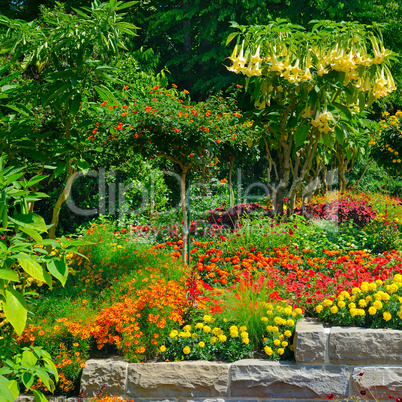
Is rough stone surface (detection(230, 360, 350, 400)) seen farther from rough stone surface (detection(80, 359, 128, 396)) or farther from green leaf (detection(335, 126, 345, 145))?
green leaf (detection(335, 126, 345, 145))

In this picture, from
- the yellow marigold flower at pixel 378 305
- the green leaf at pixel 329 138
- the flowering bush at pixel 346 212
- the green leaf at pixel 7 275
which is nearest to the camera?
the green leaf at pixel 7 275

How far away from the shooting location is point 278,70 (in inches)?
195

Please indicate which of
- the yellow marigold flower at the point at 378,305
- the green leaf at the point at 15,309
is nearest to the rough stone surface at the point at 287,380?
the yellow marigold flower at the point at 378,305

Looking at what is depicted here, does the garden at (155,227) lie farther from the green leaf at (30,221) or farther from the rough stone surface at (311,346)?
the rough stone surface at (311,346)

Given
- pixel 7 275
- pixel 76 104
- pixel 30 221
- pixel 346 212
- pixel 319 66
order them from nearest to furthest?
1. pixel 7 275
2. pixel 30 221
3. pixel 76 104
4. pixel 319 66
5. pixel 346 212

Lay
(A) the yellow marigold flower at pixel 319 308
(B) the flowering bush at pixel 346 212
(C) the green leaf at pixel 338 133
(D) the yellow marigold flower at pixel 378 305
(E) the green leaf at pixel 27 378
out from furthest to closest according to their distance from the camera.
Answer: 1. (B) the flowering bush at pixel 346 212
2. (C) the green leaf at pixel 338 133
3. (A) the yellow marigold flower at pixel 319 308
4. (D) the yellow marigold flower at pixel 378 305
5. (E) the green leaf at pixel 27 378

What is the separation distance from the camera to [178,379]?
10.3 ft

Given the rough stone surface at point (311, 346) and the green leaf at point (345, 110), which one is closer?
the rough stone surface at point (311, 346)

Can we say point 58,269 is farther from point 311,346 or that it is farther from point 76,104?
point 311,346

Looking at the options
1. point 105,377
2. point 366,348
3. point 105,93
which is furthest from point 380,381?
point 105,93

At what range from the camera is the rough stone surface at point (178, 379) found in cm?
312

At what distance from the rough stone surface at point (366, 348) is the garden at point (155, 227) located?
17cm

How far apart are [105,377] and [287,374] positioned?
134 centimetres

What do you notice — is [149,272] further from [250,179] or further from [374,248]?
[250,179]
